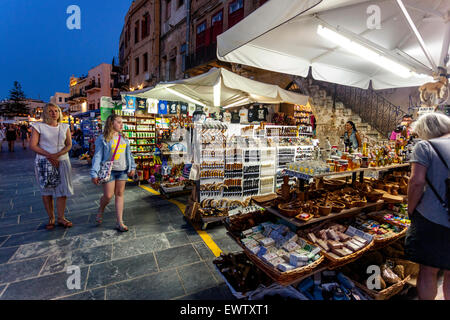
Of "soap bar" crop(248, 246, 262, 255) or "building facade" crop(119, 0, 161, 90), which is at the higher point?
"building facade" crop(119, 0, 161, 90)

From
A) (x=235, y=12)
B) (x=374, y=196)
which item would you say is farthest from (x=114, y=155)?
(x=235, y=12)

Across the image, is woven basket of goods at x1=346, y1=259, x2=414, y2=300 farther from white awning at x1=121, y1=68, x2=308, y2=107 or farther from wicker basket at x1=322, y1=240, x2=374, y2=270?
white awning at x1=121, y1=68, x2=308, y2=107

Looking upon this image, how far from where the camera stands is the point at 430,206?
77.7 inches

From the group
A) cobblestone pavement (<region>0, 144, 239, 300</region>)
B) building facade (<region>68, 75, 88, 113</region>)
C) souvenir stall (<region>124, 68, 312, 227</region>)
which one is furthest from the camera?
building facade (<region>68, 75, 88, 113</region>)

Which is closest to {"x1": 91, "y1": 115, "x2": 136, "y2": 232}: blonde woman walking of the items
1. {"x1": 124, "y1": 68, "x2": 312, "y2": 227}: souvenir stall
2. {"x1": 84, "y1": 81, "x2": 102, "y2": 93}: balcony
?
{"x1": 124, "y1": 68, "x2": 312, "y2": 227}: souvenir stall

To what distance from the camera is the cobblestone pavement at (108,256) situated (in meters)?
2.55

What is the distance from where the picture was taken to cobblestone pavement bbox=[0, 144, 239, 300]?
2550 mm

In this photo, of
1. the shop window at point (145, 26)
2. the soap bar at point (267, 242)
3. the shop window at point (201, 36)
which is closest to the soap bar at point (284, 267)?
the soap bar at point (267, 242)

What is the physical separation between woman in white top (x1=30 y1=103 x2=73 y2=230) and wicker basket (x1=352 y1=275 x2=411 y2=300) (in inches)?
184

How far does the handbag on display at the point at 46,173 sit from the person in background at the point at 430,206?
4.99 m

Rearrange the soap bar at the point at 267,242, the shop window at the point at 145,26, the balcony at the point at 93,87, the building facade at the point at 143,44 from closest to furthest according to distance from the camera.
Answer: the soap bar at the point at 267,242
the building facade at the point at 143,44
the shop window at the point at 145,26
the balcony at the point at 93,87

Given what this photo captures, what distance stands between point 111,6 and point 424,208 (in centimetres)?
15993

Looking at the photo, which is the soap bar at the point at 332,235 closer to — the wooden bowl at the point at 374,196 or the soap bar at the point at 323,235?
the soap bar at the point at 323,235
